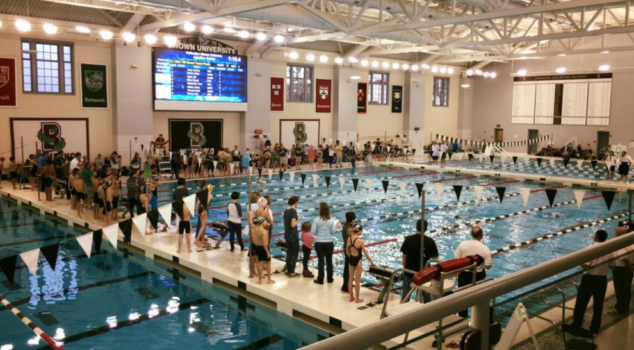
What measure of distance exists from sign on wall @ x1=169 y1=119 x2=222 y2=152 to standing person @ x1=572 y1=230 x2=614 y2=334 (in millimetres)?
24099

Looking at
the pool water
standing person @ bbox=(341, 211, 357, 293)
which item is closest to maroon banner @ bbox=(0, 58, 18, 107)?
the pool water

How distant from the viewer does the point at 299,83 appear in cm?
3077

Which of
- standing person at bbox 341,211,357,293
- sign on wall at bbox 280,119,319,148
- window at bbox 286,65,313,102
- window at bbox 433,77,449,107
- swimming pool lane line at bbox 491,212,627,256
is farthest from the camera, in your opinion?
window at bbox 433,77,449,107

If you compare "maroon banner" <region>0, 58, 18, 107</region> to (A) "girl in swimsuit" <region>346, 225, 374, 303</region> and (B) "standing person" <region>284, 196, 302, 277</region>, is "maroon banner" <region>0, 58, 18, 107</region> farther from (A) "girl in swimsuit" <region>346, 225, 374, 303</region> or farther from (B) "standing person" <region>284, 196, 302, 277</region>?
(A) "girl in swimsuit" <region>346, 225, 374, 303</region>

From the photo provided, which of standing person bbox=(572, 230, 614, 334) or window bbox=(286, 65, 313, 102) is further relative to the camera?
window bbox=(286, 65, 313, 102)

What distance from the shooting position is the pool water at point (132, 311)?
7213mm

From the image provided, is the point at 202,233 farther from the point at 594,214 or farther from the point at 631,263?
the point at 594,214

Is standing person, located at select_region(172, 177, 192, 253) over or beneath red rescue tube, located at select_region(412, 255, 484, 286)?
beneath

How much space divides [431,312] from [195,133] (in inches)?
1018

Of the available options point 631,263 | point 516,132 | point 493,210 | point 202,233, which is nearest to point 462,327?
point 631,263

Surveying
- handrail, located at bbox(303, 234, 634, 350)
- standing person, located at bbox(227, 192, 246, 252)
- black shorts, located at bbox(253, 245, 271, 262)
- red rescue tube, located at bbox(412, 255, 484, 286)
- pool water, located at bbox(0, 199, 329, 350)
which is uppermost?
handrail, located at bbox(303, 234, 634, 350)

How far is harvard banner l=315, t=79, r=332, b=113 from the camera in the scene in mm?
31500

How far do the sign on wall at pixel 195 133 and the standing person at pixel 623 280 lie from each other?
24.0m

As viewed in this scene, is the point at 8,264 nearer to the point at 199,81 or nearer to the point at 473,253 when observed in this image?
the point at 473,253
